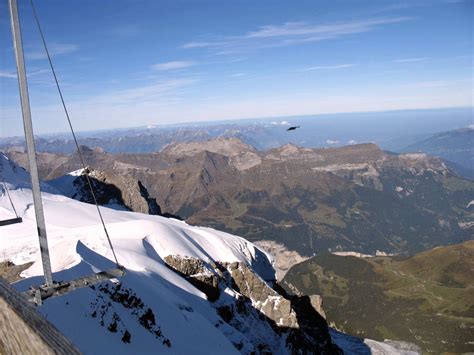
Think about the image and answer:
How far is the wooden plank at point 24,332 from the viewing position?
3.33 meters

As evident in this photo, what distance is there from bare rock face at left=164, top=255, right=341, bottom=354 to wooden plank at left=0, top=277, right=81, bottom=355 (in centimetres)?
→ 5744

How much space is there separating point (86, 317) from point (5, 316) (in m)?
30.3

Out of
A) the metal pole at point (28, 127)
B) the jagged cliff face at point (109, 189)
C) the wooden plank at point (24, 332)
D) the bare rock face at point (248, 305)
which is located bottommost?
the bare rock face at point (248, 305)

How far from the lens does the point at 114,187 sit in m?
132

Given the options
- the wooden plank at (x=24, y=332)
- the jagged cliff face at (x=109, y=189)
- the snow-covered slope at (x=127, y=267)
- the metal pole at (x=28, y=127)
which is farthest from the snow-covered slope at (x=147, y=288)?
the jagged cliff face at (x=109, y=189)

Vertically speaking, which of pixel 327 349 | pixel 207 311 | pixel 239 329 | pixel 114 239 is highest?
pixel 114 239

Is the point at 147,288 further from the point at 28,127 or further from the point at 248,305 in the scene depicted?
the point at 28,127

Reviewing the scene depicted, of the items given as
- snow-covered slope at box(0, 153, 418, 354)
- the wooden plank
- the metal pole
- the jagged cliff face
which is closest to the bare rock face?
snow-covered slope at box(0, 153, 418, 354)

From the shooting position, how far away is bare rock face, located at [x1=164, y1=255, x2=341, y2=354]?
208ft

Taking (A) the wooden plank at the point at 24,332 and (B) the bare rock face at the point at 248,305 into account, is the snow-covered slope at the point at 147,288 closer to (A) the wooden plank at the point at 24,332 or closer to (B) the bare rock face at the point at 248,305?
(B) the bare rock face at the point at 248,305

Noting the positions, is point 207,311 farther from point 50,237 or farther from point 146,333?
point 50,237

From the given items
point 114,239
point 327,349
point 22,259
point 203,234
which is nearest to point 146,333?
point 22,259

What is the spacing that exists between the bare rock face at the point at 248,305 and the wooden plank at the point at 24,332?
57439 millimetres

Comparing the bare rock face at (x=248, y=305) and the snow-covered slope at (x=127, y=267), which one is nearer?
the snow-covered slope at (x=127, y=267)
